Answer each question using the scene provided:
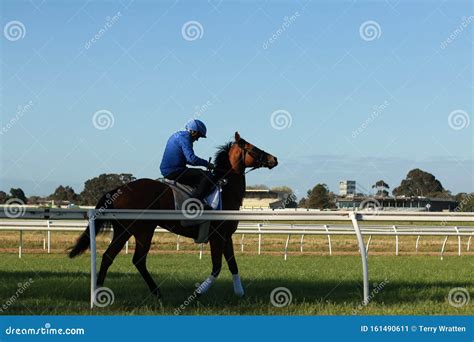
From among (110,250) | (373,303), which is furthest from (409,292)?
(110,250)

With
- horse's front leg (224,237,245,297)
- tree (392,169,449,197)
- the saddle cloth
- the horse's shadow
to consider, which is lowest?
the horse's shadow

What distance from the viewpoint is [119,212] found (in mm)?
6301

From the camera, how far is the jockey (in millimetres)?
7055

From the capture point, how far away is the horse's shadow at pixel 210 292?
6480 millimetres

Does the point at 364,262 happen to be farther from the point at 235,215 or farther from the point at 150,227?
the point at 150,227

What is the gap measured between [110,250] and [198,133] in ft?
4.62

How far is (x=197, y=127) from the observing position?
7.16 metres

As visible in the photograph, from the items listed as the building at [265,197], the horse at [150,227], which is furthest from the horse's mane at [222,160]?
the building at [265,197]

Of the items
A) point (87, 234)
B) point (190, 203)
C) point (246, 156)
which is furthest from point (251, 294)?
point (87, 234)


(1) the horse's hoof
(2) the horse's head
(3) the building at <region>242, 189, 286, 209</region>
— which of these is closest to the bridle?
(2) the horse's head

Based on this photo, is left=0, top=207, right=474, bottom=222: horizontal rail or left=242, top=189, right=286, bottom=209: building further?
left=242, top=189, right=286, bottom=209: building

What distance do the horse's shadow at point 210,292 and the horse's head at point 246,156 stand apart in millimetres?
1250

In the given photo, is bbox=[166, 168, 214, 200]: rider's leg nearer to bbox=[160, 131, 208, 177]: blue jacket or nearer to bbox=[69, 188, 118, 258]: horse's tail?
bbox=[160, 131, 208, 177]: blue jacket

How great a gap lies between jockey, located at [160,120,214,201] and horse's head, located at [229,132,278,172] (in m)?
0.46
